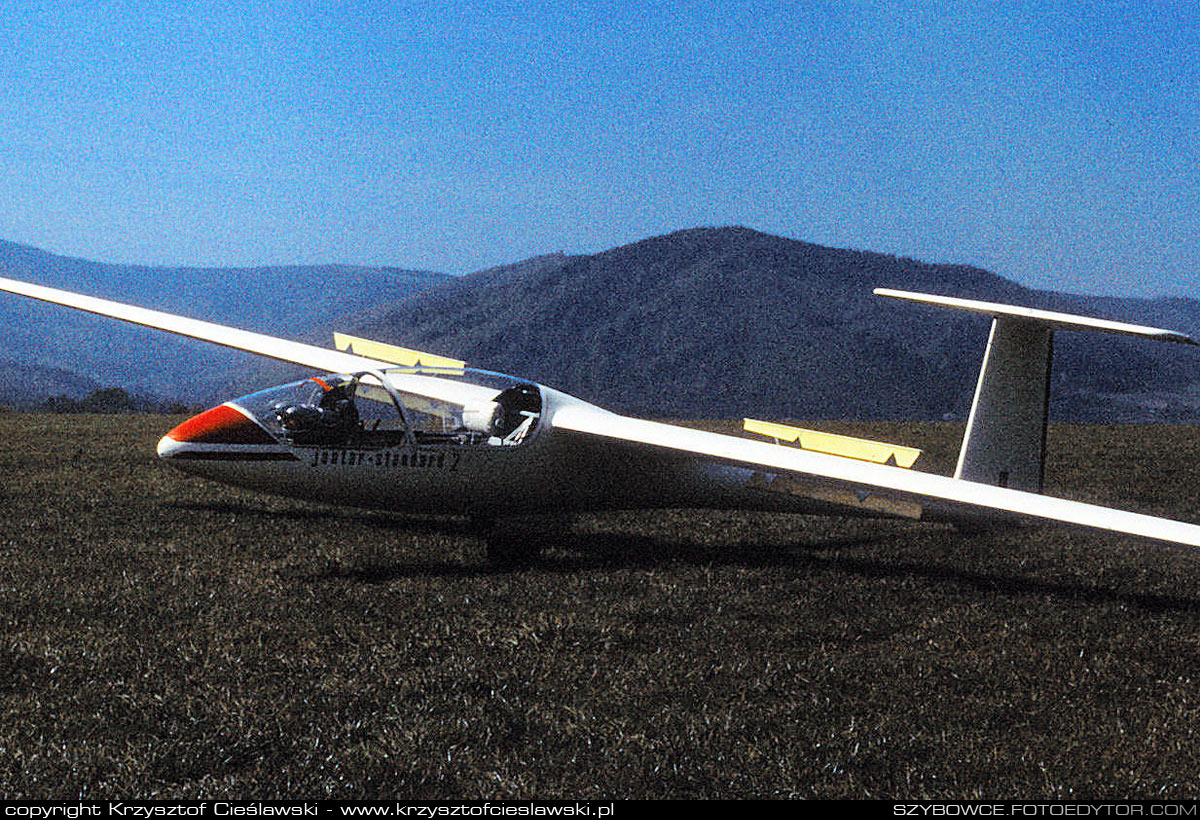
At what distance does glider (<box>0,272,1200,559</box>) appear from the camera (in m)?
9.38

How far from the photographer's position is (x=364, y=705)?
18.6 ft

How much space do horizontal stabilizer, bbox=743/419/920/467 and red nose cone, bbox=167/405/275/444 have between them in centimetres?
590

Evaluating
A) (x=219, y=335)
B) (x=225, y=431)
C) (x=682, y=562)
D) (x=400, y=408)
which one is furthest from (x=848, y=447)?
(x=219, y=335)

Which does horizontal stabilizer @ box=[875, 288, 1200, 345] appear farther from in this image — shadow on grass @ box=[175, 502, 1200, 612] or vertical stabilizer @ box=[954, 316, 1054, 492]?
shadow on grass @ box=[175, 502, 1200, 612]

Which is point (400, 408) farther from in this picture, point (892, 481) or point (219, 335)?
point (219, 335)

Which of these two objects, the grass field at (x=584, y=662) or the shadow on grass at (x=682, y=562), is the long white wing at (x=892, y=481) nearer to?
the grass field at (x=584, y=662)

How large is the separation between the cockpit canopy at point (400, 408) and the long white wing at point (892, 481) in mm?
662

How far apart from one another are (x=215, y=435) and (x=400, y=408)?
207 cm

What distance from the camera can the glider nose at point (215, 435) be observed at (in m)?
9.41

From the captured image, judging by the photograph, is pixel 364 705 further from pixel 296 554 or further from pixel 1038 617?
pixel 1038 617

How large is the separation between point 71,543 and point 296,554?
2.74 meters

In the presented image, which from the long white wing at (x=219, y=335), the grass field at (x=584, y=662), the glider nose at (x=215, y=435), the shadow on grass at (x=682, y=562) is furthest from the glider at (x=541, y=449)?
the long white wing at (x=219, y=335)

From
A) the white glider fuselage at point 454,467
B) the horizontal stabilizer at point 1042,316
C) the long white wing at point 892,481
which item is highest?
the horizontal stabilizer at point 1042,316

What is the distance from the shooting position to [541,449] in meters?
10.1
